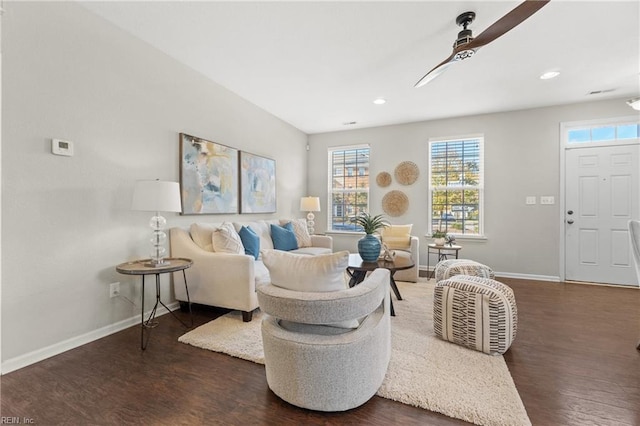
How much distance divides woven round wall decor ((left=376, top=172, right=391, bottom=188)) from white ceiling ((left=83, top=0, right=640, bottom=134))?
Result: 55.4 inches

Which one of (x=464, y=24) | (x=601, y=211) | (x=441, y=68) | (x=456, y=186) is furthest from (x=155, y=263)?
(x=601, y=211)

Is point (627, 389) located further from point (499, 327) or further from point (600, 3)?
point (600, 3)

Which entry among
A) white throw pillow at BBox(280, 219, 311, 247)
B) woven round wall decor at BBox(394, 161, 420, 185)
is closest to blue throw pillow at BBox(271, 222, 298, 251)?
white throw pillow at BBox(280, 219, 311, 247)

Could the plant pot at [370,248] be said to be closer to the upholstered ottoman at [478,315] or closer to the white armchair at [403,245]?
the upholstered ottoman at [478,315]

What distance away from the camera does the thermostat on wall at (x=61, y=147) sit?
206 cm

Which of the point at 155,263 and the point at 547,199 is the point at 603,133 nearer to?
the point at 547,199

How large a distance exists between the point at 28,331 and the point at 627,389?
388 cm

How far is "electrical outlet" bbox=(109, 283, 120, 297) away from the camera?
2443 mm

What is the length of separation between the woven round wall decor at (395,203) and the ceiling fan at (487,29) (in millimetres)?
2661

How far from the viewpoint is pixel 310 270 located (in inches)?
56.9

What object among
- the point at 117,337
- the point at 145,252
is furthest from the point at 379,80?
the point at 117,337

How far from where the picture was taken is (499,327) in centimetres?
201

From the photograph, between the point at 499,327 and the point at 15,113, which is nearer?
the point at 15,113

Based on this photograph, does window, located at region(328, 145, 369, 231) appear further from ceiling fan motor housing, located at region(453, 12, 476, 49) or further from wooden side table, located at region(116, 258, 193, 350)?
wooden side table, located at region(116, 258, 193, 350)
